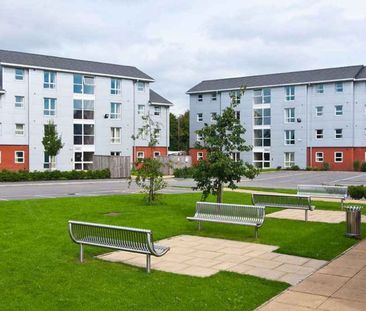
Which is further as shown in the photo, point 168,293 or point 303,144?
point 303,144

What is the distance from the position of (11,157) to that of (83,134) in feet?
27.2

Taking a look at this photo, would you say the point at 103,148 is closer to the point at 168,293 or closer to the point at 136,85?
the point at 136,85

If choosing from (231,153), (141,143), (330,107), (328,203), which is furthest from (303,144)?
(231,153)

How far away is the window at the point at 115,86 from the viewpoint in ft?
175

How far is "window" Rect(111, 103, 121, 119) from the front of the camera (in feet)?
175

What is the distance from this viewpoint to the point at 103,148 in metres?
52.5

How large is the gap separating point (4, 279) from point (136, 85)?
4899cm

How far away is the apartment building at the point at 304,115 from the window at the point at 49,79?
1540cm

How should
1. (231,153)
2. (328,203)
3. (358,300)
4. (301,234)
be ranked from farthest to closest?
1. (328,203)
2. (231,153)
3. (301,234)
4. (358,300)

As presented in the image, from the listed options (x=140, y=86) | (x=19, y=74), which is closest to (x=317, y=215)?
(x=19, y=74)

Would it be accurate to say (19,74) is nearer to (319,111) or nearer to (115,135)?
(115,135)

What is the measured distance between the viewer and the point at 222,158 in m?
14.0

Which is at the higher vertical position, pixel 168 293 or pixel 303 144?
pixel 303 144

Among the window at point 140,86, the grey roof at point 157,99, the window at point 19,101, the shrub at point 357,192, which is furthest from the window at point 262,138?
the shrub at point 357,192
